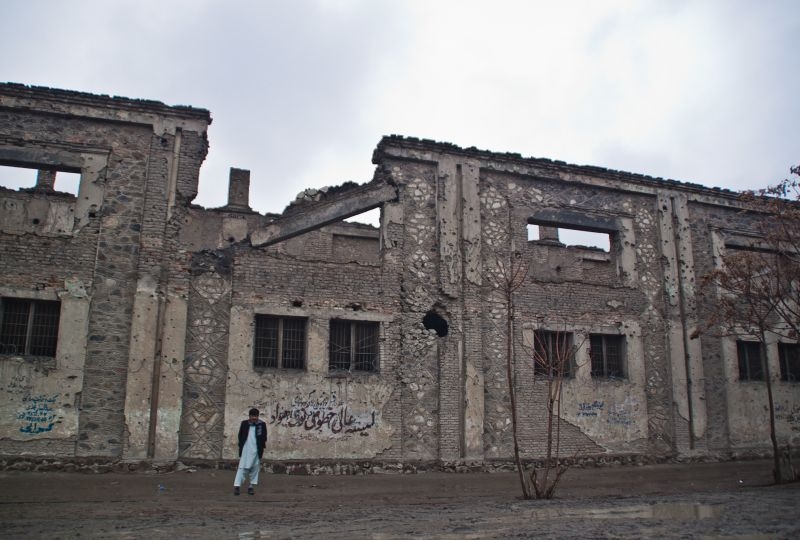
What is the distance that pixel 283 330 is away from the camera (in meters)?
12.8

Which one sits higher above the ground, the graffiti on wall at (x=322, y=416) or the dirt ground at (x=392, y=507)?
the graffiti on wall at (x=322, y=416)

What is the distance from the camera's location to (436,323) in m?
13.9

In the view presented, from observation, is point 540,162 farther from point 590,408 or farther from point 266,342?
point 266,342

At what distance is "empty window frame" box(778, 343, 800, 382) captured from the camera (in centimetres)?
1611

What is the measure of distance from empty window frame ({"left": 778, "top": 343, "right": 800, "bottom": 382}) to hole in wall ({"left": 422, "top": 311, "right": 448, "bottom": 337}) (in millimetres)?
8537

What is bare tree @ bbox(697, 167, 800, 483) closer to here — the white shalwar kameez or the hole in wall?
the hole in wall

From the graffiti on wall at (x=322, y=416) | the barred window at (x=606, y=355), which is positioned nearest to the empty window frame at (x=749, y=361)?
the barred window at (x=606, y=355)

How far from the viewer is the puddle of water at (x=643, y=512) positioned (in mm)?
7254

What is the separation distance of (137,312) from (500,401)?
702 cm

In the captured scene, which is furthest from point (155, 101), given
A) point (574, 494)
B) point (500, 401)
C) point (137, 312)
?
point (574, 494)

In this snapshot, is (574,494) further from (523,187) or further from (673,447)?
(523,187)

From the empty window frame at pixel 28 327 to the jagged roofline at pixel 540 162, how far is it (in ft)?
22.4

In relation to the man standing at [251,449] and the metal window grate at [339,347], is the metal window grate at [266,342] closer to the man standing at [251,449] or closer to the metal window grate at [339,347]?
the metal window grate at [339,347]

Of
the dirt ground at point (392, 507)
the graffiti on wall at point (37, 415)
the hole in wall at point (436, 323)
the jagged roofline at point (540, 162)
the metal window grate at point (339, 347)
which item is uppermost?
the jagged roofline at point (540, 162)
